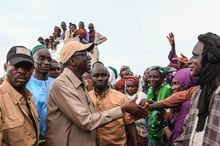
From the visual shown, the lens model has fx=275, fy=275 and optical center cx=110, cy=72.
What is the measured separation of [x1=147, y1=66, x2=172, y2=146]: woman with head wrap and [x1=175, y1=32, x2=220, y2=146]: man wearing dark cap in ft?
6.01

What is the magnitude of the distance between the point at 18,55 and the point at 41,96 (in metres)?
1.08

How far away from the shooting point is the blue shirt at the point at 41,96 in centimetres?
367

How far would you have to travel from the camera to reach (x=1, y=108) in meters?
2.54

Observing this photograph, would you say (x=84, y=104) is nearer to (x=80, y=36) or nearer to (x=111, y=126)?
(x=111, y=126)

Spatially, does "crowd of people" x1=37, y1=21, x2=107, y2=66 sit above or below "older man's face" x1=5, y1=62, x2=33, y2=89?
above

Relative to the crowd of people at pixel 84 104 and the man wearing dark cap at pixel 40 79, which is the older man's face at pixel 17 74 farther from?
the man wearing dark cap at pixel 40 79

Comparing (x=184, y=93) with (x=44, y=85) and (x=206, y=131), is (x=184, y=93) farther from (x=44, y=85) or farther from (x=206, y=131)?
(x=44, y=85)

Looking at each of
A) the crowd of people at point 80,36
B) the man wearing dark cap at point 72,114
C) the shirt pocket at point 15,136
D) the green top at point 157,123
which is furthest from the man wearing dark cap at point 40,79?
the crowd of people at point 80,36

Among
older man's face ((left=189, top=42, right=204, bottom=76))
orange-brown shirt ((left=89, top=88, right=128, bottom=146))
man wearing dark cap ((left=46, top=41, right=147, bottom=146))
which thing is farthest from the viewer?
orange-brown shirt ((left=89, top=88, right=128, bottom=146))

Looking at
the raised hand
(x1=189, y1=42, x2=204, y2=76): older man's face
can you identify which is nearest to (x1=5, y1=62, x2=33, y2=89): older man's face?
(x1=189, y1=42, x2=204, y2=76): older man's face

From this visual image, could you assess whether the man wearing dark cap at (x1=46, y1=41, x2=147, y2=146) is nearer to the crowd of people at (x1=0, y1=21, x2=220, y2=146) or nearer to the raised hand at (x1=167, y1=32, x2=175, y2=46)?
the crowd of people at (x1=0, y1=21, x2=220, y2=146)

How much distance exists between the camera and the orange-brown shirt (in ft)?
14.1

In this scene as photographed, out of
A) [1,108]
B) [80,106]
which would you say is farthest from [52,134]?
[1,108]

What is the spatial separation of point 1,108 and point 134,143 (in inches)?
104
